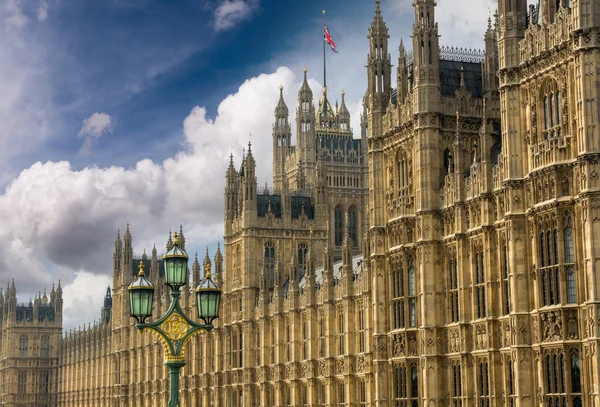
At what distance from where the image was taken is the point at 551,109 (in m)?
50.1

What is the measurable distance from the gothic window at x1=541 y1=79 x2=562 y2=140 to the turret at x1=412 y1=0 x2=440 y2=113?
1193 centimetres

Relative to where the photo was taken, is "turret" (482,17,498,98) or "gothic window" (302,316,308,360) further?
"gothic window" (302,316,308,360)

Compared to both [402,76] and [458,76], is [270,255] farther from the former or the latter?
[458,76]

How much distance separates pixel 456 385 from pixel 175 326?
2273cm

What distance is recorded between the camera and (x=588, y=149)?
46719 mm

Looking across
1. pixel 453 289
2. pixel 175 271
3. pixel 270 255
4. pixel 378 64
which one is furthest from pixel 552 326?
pixel 270 255

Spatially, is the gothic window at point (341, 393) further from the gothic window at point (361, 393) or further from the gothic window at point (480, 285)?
the gothic window at point (480, 285)

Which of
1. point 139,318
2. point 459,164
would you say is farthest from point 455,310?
point 139,318

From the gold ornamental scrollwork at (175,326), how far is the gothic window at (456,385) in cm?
2198

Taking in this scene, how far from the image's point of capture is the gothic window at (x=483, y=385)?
56219 mm

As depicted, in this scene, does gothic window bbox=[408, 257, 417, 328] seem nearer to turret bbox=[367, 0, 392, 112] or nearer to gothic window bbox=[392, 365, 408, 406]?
gothic window bbox=[392, 365, 408, 406]

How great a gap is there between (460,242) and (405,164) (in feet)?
24.1

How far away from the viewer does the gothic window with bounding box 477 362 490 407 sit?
56.2 meters

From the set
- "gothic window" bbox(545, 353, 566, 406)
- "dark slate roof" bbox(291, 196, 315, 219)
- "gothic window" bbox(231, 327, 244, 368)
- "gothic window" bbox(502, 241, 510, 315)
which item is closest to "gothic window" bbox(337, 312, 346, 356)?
"gothic window" bbox(231, 327, 244, 368)
